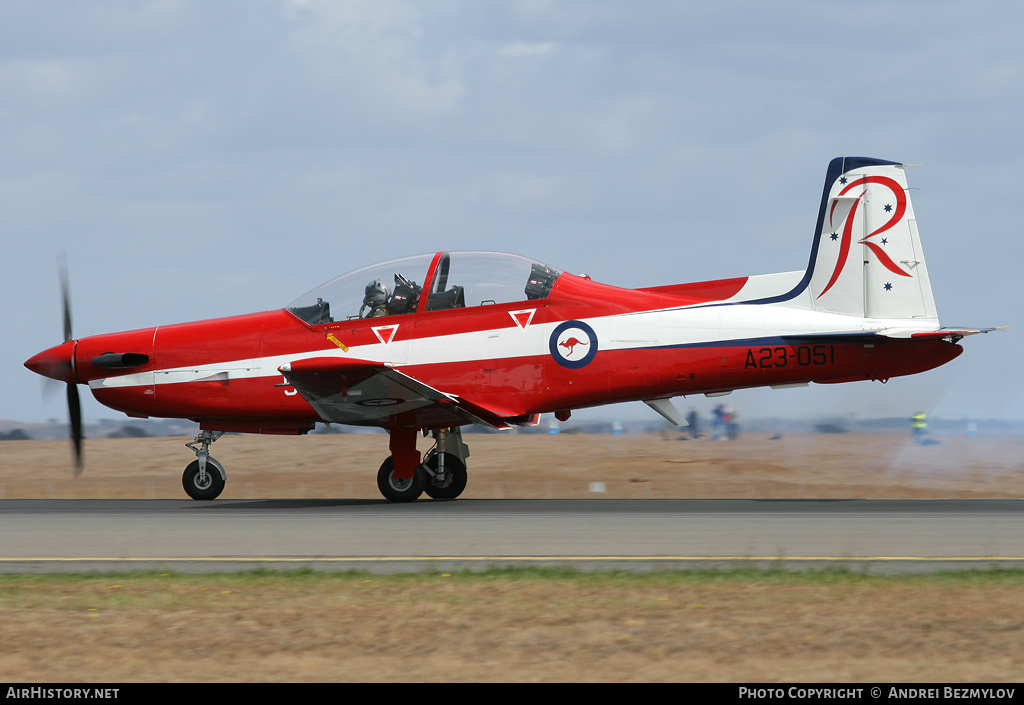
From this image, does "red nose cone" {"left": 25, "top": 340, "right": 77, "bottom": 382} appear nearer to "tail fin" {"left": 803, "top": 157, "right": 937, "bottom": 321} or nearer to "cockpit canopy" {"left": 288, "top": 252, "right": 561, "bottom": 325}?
"cockpit canopy" {"left": 288, "top": 252, "right": 561, "bottom": 325}

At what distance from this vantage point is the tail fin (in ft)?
46.9

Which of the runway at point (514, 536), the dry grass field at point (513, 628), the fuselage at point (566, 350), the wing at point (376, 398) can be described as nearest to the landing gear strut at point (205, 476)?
the fuselage at point (566, 350)

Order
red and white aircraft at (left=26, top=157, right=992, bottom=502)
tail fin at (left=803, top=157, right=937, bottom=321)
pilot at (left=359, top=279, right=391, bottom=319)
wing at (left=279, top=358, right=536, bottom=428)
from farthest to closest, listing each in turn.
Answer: pilot at (left=359, top=279, right=391, bottom=319) < tail fin at (left=803, top=157, right=937, bottom=321) < red and white aircraft at (left=26, top=157, right=992, bottom=502) < wing at (left=279, top=358, right=536, bottom=428)

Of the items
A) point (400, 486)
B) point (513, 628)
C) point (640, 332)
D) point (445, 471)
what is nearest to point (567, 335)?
point (640, 332)

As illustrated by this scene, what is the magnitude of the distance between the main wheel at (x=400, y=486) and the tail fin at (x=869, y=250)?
19.5ft

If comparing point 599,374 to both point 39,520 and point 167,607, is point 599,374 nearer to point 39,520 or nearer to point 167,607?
point 39,520

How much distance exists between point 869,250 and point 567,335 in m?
4.23

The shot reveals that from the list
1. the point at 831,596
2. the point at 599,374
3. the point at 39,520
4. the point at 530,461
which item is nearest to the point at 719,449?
the point at 530,461

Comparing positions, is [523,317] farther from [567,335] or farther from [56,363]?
[56,363]

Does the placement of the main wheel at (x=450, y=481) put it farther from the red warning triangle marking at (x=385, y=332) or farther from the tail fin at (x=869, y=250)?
the tail fin at (x=869, y=250)

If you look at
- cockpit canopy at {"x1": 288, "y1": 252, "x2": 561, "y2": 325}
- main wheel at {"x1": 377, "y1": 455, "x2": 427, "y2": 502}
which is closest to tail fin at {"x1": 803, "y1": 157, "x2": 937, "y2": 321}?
cockpit canopy at {"x1": 288, "y1": 252, "x2": 561, "y2": 325}

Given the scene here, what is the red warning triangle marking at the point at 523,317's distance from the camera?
14508mm

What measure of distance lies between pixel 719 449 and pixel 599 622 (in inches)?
620

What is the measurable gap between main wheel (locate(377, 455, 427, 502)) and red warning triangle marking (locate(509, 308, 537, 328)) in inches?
99.9
